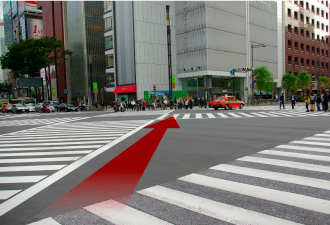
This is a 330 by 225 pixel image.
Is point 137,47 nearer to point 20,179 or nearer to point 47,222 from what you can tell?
point 20,179

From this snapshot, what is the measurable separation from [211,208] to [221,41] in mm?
46329

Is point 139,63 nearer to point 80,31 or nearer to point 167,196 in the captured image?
point 80,31

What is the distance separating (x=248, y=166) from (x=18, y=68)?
5549 centimetres

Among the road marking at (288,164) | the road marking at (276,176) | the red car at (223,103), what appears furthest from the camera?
the red car at (223,103)

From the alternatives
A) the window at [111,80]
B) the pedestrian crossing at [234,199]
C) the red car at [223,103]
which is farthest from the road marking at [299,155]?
the window at [111,80]

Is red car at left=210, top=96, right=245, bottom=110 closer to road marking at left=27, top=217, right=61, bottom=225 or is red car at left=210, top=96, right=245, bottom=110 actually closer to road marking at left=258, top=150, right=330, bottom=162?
road marking at left=258, top=150, right=330, bottom=162

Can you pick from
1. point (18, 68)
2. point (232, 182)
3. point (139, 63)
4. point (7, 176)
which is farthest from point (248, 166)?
point (18, 68)

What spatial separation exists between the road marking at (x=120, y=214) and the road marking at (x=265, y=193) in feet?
4.84

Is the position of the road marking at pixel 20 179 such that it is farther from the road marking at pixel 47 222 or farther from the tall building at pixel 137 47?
the tall building at pixel 137 47

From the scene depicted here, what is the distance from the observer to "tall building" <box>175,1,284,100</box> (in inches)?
1779

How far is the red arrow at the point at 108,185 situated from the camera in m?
4.01

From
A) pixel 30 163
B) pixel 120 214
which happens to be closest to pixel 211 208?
pixel 120 214

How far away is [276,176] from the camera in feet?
16.3

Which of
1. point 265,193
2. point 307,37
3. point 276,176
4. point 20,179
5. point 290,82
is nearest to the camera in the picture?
point 265,193
